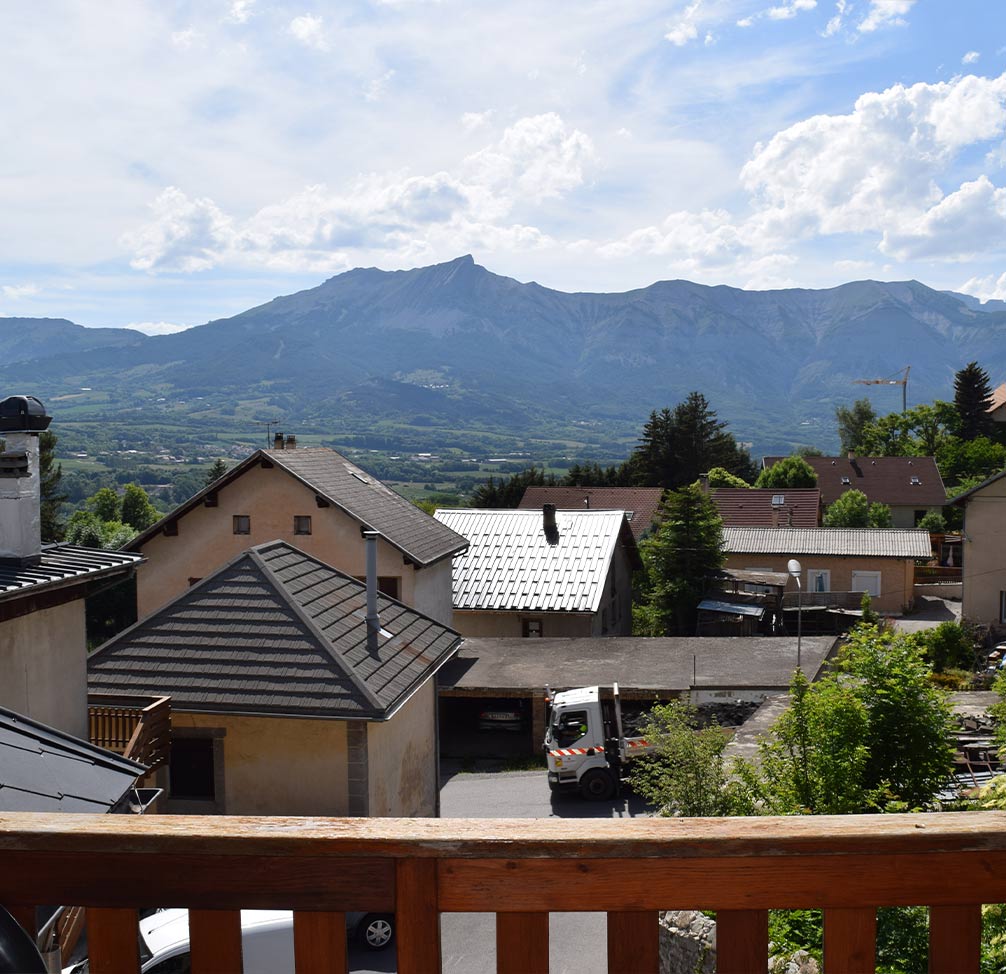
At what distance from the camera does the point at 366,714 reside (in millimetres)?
13594

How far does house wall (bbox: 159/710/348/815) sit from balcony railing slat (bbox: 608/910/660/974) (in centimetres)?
1259

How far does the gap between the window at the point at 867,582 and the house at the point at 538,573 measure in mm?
14790

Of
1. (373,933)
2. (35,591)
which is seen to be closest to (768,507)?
(35,591)

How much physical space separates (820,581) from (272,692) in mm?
38645

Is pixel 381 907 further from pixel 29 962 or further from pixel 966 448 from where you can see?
pixel 966 448

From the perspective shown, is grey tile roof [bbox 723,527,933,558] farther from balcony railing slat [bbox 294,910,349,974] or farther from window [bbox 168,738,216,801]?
balcony railing slat [bbox 294,910,349,974]

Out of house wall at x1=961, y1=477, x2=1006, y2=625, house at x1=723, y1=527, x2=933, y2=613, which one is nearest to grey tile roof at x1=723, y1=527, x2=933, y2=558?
house at x1=723, y1=527, x2=933, y2=613

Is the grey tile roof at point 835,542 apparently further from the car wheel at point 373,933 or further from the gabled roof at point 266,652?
the car wheel at point 373,933

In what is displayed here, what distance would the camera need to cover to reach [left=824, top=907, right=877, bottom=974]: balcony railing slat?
1929mm

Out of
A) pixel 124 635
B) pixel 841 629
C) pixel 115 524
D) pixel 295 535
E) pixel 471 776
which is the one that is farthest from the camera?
pixel 115 524

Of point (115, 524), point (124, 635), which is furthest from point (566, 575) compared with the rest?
point (115, 524)

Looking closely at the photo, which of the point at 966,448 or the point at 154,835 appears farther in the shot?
the point at 966,448

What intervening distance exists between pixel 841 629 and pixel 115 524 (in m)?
44.5

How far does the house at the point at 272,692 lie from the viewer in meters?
14.1
